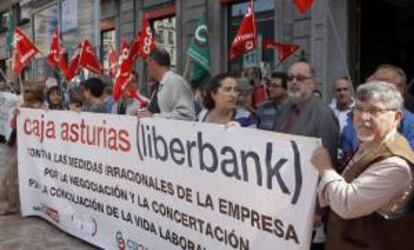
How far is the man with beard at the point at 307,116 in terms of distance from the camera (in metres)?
4.25

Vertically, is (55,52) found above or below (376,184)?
above

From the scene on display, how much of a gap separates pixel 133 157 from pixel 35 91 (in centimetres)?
287

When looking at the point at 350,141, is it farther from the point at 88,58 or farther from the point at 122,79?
the point at 88,58

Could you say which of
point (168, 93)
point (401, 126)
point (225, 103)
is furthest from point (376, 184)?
point (168, 93)

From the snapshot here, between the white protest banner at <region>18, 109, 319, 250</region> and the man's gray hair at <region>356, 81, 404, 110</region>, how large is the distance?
50cm

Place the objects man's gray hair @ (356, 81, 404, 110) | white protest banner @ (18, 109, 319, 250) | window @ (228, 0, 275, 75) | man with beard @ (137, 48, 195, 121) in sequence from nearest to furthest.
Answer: man's gray hair @ (356, 81, 404, 110) < white protest banner @ (18, 109, 319, 250) < man with beard @ (137, 48, 195, 121) < window @ (228, 0, 275, 75)

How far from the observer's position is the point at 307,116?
173 inches

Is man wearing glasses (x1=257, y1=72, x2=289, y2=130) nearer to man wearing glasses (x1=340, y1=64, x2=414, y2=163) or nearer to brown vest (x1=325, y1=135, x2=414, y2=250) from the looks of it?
man wearing glasses (x1=340, y1=64, x2=414, y2=163)

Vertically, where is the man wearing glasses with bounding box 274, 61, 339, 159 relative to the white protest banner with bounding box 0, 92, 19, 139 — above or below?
above

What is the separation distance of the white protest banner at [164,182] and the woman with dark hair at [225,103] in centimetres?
32

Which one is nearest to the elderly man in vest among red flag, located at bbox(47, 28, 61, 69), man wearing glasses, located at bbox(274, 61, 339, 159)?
man wearing glasses, located at bbox(274, 61, 339, 159)

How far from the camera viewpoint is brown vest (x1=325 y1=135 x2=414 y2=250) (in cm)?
311

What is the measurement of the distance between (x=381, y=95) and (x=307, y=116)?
1.20m

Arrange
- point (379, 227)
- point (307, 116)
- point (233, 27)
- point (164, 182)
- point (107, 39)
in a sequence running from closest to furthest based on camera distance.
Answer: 1. point (379, 227)
2. point (307, 116)
3. point (164, 182)
4. point (233, 27)
5. point (107, 39)
